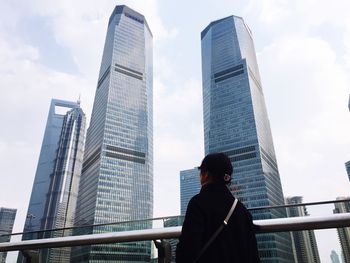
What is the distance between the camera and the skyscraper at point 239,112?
278ft

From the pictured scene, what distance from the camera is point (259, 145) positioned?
8800 cm

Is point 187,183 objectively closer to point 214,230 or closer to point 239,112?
point 239,112

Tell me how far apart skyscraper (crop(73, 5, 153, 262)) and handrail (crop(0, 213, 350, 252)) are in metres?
80.0

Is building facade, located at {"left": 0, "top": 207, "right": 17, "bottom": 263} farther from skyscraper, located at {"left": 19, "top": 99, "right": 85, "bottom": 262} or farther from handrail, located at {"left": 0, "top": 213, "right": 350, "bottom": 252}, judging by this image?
handrail, located at {"left": 0, "top": 213, "right": 350, "bottom": 252}

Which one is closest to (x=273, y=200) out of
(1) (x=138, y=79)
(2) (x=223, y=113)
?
(2) (x=223, y=113)

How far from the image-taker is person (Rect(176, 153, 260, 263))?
1.43 metres

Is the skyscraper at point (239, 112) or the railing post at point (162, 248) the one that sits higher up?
the skyscraper at point (239, 112)

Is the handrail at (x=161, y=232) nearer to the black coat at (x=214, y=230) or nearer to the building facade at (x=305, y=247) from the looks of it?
the black coat at (x=214, y=230)

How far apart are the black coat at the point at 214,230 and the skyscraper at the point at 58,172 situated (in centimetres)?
12489

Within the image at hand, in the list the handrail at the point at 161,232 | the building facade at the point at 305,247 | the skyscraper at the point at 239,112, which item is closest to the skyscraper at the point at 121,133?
the skyscraper at the point at 239,112

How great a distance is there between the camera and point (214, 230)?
1.52 meters

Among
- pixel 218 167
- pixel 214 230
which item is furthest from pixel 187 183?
pixel 214 230

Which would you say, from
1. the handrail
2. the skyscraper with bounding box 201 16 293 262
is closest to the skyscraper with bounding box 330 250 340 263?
the handrail

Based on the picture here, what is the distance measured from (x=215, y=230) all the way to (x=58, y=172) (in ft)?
417
